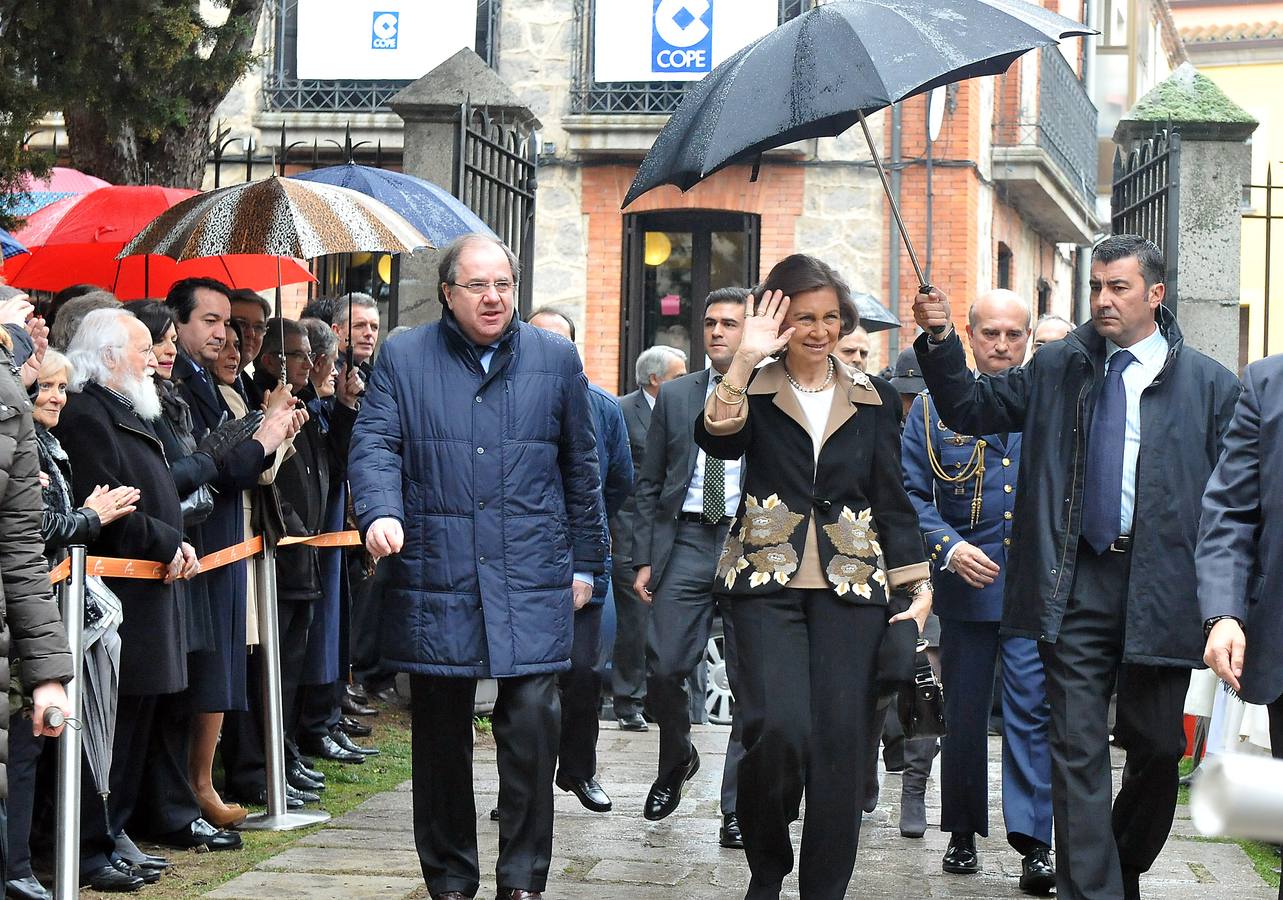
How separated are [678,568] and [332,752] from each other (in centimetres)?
253

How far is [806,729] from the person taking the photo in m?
5.29

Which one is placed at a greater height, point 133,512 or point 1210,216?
point 1210,216

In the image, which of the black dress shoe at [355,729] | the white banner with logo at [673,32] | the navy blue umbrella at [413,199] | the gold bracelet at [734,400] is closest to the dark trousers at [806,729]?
the gold bracelet at [734,400]

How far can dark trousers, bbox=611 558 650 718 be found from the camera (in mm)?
11742

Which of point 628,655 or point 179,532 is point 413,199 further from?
point 628,655

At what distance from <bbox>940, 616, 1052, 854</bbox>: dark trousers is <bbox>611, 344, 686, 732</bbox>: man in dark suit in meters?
4.10

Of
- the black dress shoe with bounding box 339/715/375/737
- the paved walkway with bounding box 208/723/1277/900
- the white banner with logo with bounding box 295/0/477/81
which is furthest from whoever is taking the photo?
the white banner with logo with bounding box 295/0/477/81

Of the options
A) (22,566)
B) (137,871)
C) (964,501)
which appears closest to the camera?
(22,566)

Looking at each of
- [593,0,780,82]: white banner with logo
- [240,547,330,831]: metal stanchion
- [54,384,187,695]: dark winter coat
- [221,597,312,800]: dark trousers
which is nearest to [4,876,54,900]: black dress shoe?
[54,384,187,695]: dark winter coat

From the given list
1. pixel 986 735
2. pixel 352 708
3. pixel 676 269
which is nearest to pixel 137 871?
pixel 986 735

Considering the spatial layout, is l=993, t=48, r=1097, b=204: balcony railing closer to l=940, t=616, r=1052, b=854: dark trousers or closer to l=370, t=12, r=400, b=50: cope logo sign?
l=370, t=12, r=400, b=50: cope logo sign

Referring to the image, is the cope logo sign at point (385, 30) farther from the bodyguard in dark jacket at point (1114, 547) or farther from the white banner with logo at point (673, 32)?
the bodyguard in dark jacket at point (1114, 547)

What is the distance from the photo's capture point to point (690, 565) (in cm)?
767

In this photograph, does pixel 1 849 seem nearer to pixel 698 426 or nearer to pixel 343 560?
pixel 698 426
